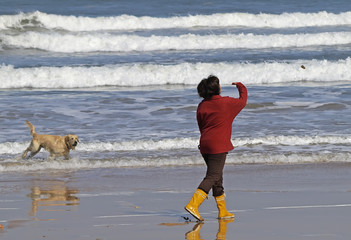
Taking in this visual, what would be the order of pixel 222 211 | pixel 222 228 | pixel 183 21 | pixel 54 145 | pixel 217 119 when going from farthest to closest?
pixel 183 21
pixel 54 145
pixel 222 211
pixel 217 119
pixel 222 228

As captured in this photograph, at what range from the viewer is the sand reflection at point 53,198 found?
20.5ft

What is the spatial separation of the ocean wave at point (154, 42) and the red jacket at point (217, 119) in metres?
18.1

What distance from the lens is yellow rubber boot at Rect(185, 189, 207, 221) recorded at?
561 cm

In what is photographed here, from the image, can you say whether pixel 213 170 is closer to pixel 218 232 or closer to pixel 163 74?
Answer: pixel 218 232

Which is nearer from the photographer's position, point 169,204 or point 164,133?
→ point 169,204

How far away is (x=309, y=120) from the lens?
1152cm

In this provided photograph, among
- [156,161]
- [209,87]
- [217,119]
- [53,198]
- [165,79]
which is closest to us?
[209,87]

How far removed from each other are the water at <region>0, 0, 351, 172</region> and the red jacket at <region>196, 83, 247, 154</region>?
317 cm

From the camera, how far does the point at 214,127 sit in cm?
570

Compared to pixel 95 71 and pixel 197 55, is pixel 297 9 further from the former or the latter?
pixel 95 71

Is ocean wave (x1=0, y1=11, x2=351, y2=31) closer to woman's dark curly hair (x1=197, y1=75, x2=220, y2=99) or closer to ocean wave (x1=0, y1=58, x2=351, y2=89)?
ocean wave (x1=0, y1=58, x2=351, y2=89)

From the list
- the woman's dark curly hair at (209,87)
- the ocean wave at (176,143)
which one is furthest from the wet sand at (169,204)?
the ocean wave at (176,143)

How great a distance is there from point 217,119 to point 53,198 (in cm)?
210

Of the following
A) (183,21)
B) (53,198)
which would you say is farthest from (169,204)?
(183,21)
